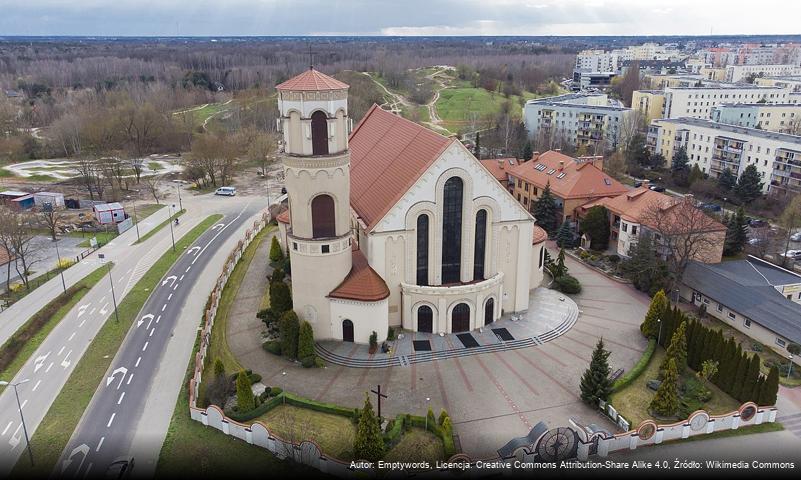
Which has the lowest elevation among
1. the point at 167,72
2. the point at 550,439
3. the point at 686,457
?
the point at 686,457

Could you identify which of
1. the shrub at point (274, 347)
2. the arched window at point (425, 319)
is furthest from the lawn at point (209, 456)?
the arched window at point (425, 319)

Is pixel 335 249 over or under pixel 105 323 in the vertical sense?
over

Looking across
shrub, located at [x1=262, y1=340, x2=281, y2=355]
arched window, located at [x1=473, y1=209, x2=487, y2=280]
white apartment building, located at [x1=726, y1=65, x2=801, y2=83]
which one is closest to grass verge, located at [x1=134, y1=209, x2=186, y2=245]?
shrub, located at [x1=262, y1=340, x2=281, y2=355]

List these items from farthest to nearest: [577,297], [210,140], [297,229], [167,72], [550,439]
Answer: [167,72] < [210,140] < [577,297] < [297,229] < [550,439]

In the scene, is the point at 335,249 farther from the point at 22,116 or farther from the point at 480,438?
the point at 22,116

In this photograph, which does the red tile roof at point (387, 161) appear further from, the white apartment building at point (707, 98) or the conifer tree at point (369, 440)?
the white apartment building at point (707, 98)

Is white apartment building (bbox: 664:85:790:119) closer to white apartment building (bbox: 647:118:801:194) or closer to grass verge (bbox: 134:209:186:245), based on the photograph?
white apartment building (bbox: 647:118:801:194)

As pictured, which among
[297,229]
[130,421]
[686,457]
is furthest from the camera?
[297,229]

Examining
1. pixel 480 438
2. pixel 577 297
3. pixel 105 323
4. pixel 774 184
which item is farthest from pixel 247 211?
pixel 774 184
